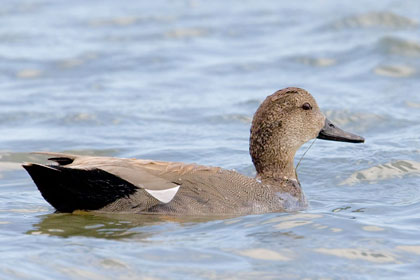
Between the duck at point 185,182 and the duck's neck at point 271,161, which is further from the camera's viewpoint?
the duck's neck at point 271,161

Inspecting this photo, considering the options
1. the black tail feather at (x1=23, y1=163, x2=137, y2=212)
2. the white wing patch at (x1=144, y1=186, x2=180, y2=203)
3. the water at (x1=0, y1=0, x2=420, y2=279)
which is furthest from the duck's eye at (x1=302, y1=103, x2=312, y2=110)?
the black tail feather at (x1=23, y1=163, x2=137, y2=212)

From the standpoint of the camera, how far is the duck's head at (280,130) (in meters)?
8.44

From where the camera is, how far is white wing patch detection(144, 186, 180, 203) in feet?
25.1

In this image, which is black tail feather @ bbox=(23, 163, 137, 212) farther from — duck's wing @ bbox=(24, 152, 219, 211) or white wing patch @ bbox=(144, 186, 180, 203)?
white wing patch @ bbox=(144, 186, 180, 203)

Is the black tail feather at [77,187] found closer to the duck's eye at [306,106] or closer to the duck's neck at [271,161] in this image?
the duck's neck at [271,161]

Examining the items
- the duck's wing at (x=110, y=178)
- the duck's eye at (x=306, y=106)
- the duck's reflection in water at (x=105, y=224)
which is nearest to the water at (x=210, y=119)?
the duck's reflection in water at (x=105, y=224)

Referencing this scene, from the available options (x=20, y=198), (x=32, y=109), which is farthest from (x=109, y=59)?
(x=20, y=198)

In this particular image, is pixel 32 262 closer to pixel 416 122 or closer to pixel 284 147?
pixel 284 147

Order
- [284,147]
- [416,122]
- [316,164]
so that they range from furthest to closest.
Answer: [416,122]
[316,164]
[284,147]

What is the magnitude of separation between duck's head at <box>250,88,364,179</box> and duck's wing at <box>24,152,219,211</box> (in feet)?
2.86

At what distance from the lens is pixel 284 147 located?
8.55 meters

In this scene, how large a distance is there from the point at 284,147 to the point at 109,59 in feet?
27.8

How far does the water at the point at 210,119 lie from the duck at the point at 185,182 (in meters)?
0.15

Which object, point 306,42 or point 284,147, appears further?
point 306,42
